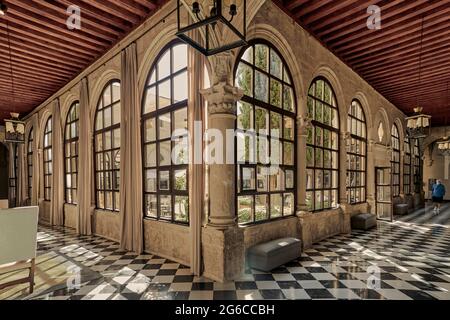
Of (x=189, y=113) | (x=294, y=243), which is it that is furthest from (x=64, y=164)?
(x=294, y=243)

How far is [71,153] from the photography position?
7969 millimetres

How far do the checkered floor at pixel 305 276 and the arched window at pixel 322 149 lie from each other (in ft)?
3.87

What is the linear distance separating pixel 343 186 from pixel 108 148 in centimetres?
638

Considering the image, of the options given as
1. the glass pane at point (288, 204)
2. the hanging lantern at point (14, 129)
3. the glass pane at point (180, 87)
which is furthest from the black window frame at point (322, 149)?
the hanging lantern at point (14, 129)

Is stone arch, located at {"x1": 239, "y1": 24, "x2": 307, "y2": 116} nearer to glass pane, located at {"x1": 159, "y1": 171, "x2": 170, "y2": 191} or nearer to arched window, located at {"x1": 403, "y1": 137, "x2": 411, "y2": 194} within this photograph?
glass pane, located at {"x1": 159, "y1": 171, "x2": 170, "y2": 191}

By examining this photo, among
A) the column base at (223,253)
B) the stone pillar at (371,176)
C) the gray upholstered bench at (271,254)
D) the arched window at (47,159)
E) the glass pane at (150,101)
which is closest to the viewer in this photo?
the column base at (223,253)

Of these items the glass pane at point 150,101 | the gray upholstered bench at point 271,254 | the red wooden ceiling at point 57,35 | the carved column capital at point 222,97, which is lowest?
the gray upholstered bench at point 271,254

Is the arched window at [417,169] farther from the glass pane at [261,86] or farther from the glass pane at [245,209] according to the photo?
the glass pane at [245,209]

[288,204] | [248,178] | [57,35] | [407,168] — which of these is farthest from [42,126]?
[407,168]

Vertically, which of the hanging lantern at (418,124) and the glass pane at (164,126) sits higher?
the hanging lantern at (418,124)

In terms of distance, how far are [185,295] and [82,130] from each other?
5.70 meters

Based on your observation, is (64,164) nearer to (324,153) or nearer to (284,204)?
(284,204)

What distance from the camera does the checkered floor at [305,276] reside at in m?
3.11

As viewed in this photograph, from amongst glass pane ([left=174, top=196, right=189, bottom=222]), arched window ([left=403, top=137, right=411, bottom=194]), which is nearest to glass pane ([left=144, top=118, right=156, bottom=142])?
glass pane ([left=174, top=196, right=189, bottom=222])
